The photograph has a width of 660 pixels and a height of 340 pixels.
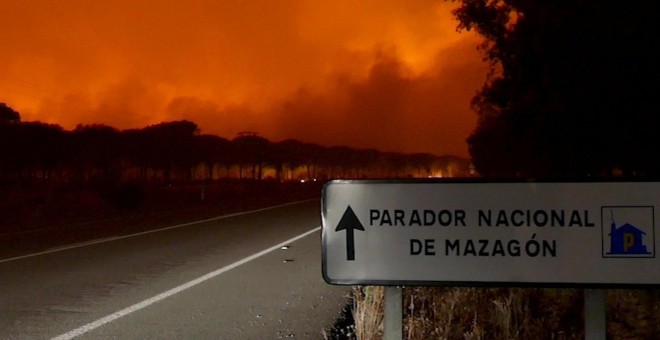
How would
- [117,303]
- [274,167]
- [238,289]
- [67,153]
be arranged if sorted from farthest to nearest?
[274,167], [67,153], [238,289], [117,303]

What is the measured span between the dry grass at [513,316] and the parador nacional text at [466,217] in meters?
2.71

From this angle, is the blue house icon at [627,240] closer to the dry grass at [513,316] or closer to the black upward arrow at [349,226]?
the black upward arrow at [349,226]

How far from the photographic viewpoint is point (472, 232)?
3352 mm

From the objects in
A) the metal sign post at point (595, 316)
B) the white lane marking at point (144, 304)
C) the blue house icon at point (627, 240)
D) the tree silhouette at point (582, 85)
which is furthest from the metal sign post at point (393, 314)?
the tree silhouette at point (582, 85)

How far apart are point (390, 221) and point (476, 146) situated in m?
49.5

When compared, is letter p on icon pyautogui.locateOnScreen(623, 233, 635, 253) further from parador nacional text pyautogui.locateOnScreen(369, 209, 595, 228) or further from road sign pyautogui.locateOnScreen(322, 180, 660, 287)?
parador nacional text pyautogui.locateOnScreen(369, 209, 595, 228)

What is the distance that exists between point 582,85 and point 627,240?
385 inches

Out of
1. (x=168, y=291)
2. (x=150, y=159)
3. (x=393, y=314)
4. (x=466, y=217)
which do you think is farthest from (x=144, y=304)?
(x=150, y=159)

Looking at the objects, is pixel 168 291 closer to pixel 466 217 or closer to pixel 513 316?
pixel 513 316

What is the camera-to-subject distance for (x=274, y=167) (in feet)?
509

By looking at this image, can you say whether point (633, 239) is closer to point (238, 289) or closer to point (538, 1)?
point (238, 289)

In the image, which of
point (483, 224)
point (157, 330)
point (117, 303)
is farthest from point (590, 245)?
point (117, 303)

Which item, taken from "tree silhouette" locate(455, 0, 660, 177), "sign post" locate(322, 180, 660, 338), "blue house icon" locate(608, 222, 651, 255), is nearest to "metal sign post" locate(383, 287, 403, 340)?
"sign post" locate(322, 180, 660, 338)

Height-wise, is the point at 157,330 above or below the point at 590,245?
below
